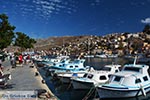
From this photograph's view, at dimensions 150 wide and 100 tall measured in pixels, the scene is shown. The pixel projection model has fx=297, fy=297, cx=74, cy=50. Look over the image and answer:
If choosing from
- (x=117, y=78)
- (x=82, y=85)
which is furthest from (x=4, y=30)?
(x=117, y=78)

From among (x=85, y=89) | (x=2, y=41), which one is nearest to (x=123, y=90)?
(x=85, y=89)

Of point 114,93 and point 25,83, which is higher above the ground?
point 25,83

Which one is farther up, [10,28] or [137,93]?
[10,28]

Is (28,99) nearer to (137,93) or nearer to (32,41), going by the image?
(137,93)

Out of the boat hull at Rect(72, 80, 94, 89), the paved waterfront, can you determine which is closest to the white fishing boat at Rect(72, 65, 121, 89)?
the boat hull at Rect(72, 80, 94, 89)

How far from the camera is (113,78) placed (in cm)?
2891

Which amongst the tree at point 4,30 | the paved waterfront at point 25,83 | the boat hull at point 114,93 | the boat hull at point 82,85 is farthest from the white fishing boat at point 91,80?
the tree at point 4,30

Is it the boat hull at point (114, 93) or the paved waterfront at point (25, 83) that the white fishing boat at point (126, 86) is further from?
the paved waterfront at point (25, 83)

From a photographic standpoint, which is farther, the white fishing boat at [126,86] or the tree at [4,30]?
the tree at [4,30]

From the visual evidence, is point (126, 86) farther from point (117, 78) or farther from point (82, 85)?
point (82, 85)

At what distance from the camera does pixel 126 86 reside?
27.8 metres

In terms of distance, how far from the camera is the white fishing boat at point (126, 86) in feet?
89.7

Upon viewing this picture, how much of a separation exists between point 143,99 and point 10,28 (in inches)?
1451

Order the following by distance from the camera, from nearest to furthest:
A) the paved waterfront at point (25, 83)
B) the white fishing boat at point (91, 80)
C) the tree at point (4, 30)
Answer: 1. the paved waterfront at point (25, 83)
2. the white fishing boat at point (91, 80)
3. the tree at point (4, 30)
